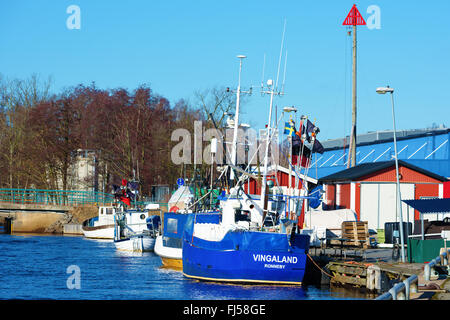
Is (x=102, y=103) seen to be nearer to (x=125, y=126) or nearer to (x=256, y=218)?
(x=125, y=126)

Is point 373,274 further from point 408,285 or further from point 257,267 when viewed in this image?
point 408,285

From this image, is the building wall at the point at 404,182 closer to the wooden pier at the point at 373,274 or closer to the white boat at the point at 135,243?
the wooden pier at the point at 373,274

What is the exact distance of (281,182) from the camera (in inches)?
1993

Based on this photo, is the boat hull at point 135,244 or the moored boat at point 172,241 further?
the boat hull at point 135,244

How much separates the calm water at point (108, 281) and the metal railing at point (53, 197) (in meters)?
27.7

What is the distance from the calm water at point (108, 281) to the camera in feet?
90.4

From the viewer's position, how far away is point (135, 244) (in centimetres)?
4962

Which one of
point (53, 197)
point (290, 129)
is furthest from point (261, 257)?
point (53, 197)

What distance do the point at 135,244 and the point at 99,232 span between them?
563 inches

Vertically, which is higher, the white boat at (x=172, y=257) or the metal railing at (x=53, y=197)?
the metal railing at (x=53, y=197)

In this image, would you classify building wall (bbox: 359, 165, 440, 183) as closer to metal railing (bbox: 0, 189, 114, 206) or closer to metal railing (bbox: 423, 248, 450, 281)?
metal railing (bbox: 423, 248, 450, 281)

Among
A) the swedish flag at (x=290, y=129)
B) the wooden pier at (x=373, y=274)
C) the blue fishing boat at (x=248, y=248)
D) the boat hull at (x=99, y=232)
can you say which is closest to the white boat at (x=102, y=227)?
the boat hull at (x=99, y=232)

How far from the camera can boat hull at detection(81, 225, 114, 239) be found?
206 ft
